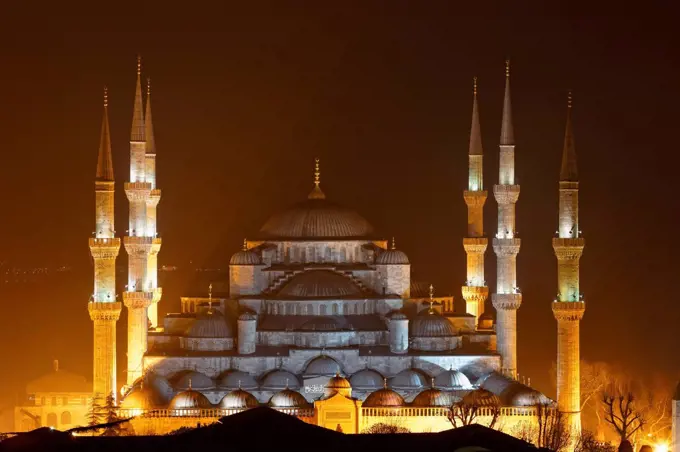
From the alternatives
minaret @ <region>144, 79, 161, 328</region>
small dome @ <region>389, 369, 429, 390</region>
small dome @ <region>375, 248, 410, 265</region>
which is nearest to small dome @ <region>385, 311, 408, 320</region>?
small dome @ <region>389, 369, 429, 390</region>

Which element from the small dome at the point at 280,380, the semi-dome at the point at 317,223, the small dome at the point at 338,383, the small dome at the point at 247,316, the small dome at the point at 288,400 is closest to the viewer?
the small dome at the point at 288,400

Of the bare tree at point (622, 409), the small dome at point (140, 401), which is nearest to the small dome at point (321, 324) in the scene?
the small dome at point (140, 401)

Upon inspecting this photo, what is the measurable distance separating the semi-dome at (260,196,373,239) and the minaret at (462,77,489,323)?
2.46m

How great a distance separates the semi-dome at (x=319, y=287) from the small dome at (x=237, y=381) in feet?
10.3

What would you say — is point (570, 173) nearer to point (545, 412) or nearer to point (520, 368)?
point (545, 412)

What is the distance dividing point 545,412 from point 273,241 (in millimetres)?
10155

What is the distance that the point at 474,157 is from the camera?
52.5m

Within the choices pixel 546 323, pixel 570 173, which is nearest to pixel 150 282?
pixel 570 173

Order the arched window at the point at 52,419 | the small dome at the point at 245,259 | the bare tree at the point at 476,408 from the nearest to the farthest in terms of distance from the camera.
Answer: the bare tree at the point at 476,408 < the small dome at the point at 245,259 < the arched window at the point at 52,419

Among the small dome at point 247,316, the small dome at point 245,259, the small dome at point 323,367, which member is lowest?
the small dome at point 323,367

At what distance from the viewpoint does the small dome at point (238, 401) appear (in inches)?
1785

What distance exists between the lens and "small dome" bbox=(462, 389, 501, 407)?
1777 inches

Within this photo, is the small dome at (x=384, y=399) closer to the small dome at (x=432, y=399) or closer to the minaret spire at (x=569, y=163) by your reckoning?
the small dome at (x=432, y=399)

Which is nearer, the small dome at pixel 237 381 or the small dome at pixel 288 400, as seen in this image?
the small dome at pixel 288 400
